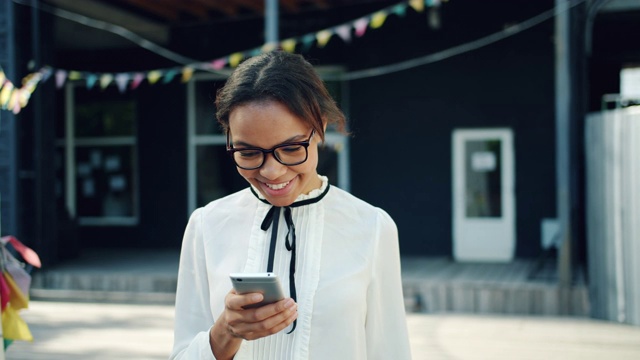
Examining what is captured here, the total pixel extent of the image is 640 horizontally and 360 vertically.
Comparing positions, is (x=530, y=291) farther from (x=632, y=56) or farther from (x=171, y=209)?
(x=171, y=209)

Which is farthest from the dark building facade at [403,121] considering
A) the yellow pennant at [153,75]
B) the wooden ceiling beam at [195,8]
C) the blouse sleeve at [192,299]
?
the blouse sleeve at [192,299]

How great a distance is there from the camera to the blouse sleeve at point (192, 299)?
162 centimetres

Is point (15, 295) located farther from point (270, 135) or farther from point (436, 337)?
point (436, 337)

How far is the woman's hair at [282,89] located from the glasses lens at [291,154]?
6 centimetres

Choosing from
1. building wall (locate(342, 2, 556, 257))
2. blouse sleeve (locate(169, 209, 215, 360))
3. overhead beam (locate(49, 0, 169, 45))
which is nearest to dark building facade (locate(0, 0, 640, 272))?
building wall (locate(342, 2, 556, 257))

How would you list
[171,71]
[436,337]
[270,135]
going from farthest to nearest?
[171,71] < [436,337] < [270,135]

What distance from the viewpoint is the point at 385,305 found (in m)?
1.64

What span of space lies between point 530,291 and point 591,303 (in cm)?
58

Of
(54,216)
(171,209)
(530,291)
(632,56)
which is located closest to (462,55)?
(632,56)

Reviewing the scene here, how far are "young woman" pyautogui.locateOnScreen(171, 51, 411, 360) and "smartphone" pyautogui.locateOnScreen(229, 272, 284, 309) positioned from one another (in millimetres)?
104

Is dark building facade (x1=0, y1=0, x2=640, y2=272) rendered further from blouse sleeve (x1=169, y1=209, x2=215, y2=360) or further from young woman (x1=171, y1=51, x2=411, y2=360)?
blouse sleeve (x1=169, y1=209, x2=215, y2=360)

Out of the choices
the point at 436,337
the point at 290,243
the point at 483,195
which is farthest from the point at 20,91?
the point at 290,243

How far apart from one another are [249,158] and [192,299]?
343 mm

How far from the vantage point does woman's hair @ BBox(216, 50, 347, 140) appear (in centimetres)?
149
